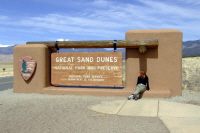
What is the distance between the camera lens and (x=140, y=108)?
25.0ft

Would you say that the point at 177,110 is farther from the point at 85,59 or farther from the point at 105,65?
the point at 85,59

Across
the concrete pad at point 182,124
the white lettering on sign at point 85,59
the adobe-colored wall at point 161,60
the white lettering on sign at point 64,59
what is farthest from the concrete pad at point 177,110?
the white lettering on sign at point 64,59

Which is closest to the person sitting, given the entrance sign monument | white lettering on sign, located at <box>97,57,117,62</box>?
the entrance sign monument

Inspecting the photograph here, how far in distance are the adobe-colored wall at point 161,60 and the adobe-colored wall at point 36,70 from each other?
12.4 ft

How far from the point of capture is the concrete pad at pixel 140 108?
23.1 ft

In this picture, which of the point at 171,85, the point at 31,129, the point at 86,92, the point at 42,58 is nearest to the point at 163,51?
the point at 171,85

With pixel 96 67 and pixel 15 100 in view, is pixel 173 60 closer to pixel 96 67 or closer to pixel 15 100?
pixel 96 67

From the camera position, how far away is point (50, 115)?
22.7 feet

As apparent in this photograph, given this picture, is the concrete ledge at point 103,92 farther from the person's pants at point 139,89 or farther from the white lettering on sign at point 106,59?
the white lettering on sign at point 106,59

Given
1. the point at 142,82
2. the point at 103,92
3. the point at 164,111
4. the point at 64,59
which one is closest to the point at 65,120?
the point at 164,111

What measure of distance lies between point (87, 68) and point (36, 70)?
2347mm

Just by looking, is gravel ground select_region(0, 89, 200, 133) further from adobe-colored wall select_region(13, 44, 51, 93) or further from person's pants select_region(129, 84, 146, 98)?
adobe-colored wall select_region(13, 44, 51, 93)

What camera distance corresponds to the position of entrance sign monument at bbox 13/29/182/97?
9680 millimetres

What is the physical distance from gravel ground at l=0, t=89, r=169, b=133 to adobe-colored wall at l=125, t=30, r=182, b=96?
8.65ft
